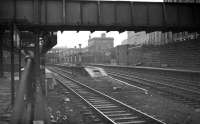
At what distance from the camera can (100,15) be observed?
57.6ft

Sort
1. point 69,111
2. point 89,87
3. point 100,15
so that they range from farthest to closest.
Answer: point 89,87
point 100,15
point 69,111

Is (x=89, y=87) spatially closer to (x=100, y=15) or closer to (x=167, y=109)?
(x=100, y=15)

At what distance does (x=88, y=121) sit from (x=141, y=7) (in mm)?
10432

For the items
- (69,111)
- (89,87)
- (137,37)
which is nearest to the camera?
(69,111)

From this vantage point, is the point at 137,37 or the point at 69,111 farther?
the point at 137,37

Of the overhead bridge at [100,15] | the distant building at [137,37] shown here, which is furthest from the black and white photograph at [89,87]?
the distant building at [137,37]

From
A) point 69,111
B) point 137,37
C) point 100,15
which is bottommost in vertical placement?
point 69,111

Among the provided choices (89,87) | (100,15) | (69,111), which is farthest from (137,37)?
(69,111)

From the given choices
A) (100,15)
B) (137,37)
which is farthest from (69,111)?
(137,37)

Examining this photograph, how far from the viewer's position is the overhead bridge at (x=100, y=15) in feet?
54.6

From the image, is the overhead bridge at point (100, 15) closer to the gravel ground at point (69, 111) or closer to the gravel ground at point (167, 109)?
the gravel ground at point (69, 111)

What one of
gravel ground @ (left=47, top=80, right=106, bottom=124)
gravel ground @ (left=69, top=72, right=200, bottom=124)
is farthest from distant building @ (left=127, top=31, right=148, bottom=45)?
gravel ground @ (left=47, top=80, right=106, bottom=124)

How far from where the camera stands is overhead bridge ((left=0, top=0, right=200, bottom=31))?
1666cm

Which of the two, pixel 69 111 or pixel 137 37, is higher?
pixel 137 37
